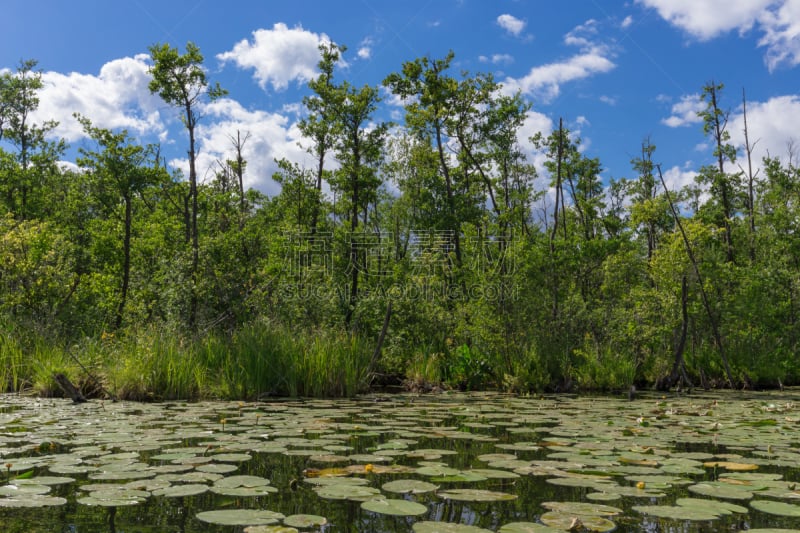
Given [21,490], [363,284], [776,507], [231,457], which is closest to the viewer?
→ [776,507]

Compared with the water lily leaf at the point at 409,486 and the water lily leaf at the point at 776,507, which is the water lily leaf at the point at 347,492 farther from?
the water lily leaf at the point at 776,507

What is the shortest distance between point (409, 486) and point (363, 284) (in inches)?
558

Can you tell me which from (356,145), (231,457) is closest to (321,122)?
(356,145)

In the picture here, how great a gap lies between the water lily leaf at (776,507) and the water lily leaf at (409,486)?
63.4 inches

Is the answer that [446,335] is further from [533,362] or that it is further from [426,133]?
[426,133]

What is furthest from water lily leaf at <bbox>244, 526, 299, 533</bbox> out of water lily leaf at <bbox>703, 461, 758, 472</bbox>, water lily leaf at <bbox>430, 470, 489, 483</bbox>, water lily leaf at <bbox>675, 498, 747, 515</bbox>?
water lily leaf at <bbox>703, 461, 758, 472</bbox>

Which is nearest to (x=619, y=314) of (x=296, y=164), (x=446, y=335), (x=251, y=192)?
(x=446, y=335)

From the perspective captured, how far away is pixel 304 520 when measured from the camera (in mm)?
2502

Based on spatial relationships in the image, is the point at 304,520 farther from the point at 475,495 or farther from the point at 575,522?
the point at 575,522

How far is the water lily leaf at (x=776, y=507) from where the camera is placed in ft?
8.95

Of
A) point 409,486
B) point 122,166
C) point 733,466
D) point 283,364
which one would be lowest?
point 733,466

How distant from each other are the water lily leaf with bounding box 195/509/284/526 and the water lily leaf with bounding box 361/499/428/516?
428mm

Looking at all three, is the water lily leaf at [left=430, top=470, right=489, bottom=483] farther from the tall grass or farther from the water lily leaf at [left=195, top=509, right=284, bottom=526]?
the tall grass

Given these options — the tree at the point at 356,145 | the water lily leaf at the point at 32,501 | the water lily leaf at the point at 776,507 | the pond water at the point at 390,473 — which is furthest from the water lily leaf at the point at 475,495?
the tree at the point at 356,145
